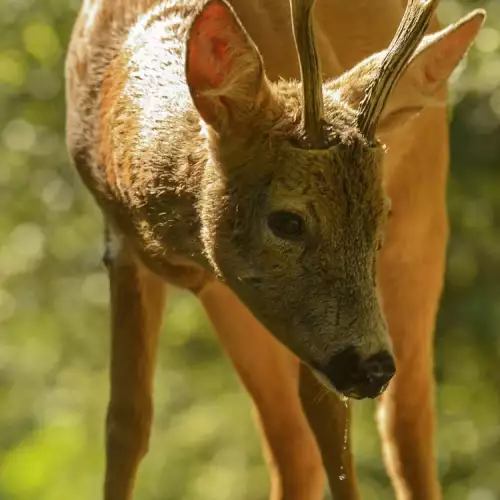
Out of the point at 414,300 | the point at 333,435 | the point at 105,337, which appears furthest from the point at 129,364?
the point at 105,337

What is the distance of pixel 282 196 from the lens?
1061 millimetres

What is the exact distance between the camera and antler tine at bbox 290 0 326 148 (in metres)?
0.99

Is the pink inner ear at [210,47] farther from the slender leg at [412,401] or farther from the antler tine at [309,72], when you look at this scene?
the slender leg at [412,401]

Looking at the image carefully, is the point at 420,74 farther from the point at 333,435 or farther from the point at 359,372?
the point at 333,435

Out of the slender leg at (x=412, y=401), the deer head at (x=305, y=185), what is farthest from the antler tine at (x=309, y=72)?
the slender leg at (x=412, y=401)

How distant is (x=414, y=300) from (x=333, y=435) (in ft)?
1.10

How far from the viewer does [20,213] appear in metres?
2.65

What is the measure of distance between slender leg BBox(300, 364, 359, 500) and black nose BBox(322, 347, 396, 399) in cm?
31

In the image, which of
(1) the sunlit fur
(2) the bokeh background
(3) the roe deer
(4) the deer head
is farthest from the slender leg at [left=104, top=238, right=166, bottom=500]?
(2) the bokeh background

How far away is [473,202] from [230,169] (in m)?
1.49

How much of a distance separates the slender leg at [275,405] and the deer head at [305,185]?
0.56 meters

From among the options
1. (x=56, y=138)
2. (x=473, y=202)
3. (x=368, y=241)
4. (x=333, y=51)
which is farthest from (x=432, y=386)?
(x=56, y=138)

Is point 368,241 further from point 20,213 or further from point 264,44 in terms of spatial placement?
point 20,213

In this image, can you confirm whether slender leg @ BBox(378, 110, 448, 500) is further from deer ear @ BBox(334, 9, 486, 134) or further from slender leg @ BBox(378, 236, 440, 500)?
deer ear @ BBox(334, 9, 486, 134)
